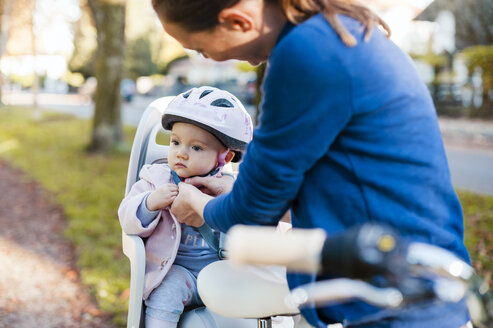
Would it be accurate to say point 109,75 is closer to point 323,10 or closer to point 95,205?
point 95,205

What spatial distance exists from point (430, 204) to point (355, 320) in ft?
0.99

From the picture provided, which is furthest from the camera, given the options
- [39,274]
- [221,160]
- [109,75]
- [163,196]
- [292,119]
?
[109,75]

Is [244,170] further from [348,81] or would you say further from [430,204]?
[430,204]

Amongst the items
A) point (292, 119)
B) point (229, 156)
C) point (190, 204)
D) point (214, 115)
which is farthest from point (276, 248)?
point (229, 156)

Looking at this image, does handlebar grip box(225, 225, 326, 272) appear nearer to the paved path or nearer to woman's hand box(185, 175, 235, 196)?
woman's hand box(185, 175, 235, 196)

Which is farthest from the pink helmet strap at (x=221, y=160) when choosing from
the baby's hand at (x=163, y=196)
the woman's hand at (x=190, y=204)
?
the woman's hand at (x=190, y=204)

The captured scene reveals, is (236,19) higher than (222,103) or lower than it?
higher

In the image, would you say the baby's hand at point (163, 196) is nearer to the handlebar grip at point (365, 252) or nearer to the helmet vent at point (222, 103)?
the helmet vent at point (222, 103)

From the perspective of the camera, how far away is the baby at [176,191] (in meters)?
2.01

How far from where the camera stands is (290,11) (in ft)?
3.99

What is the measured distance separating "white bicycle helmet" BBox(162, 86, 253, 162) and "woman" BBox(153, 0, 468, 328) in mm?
746

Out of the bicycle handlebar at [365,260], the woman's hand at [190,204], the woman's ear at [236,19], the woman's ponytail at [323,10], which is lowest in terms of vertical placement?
the woman's hand at [190,204]

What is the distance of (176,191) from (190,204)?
15.0 inches

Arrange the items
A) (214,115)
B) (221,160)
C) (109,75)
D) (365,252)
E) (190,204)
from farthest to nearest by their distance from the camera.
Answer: (109,75)
(221,160)
(214,115)
(190,204)
(365,252)
